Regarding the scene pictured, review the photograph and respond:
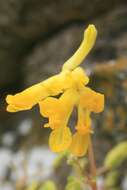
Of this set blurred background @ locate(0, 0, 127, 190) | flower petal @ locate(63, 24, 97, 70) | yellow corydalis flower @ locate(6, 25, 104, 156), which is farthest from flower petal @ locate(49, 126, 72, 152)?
blurred background @ locate(0, 0, 127, 190)

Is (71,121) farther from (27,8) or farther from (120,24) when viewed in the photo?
(27,8)

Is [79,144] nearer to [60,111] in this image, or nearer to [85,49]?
[60,111]

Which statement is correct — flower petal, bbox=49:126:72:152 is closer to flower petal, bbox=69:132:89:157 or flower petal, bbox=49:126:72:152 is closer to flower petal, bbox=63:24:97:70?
flower petal, bbox=69:132:89:157

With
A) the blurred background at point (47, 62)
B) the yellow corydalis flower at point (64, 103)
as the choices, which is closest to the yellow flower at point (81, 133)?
the yellow corydalis flower at point (64, 103)

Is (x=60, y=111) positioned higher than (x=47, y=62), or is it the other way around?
(x=47, y=62)

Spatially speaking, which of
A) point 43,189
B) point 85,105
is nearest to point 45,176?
point 43,189

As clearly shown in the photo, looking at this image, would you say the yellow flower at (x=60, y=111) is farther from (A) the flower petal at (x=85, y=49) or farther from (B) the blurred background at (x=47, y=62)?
(B) the blurred background at (x=47, y=62)

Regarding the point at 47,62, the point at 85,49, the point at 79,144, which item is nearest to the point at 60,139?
the point at 79,144
